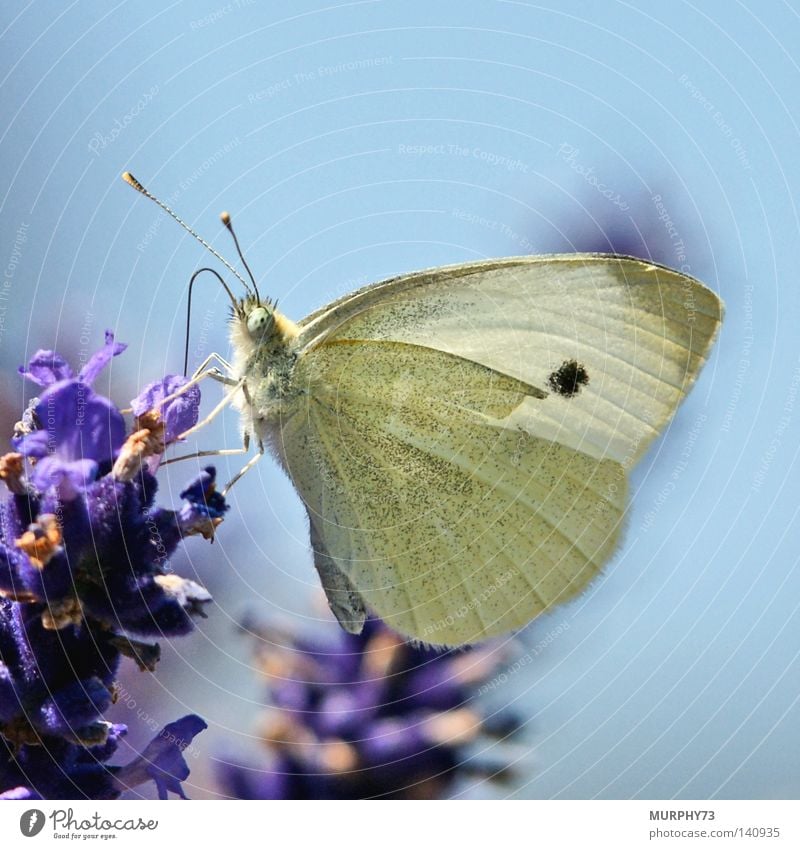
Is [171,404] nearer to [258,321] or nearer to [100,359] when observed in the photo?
[100,359]

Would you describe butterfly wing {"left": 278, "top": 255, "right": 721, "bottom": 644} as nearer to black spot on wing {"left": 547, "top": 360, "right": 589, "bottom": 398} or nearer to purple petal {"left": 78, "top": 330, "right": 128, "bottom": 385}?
black spot on wing {"left": 547, "top": 360, "right": 589, "bottom": 398}

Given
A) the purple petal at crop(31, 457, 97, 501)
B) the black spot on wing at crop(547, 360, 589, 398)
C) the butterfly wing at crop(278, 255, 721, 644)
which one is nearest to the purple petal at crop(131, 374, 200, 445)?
the purple petal at crop(31, 457, 97, 501)

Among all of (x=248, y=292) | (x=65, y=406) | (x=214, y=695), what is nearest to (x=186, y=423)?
(x=65, y=406)

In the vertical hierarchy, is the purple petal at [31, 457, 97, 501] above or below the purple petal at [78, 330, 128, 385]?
below

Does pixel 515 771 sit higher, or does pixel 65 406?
pixel 65 406

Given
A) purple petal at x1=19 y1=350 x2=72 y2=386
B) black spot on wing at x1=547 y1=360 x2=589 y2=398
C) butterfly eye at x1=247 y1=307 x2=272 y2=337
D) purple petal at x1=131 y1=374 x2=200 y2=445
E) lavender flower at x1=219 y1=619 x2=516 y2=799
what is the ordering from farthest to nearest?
1. black spot on wing at x1=547 y1=360 x2=589 y2=398
2. butterfly eye at x1=247 y1=307 x2=272 y2=337
3. lavender flower at x1=219 y1=619 x2=516 y2=799
4. purple petal at x1=131 y1=374 x2=200 y2=445
5. purple petal at x1=19 y1=350 x2=72 y2=386

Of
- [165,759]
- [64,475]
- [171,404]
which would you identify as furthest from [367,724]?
[64,475]

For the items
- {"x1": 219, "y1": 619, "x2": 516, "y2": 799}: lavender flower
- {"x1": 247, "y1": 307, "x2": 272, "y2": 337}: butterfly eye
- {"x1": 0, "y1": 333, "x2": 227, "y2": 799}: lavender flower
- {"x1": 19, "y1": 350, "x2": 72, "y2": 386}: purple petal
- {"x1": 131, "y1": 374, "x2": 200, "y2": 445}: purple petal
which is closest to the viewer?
{"x1": 0, "y1": 333, "x2": 227, "y2": 799}: lavender flower

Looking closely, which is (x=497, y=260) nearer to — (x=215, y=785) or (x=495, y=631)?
(x=495, y=631)
